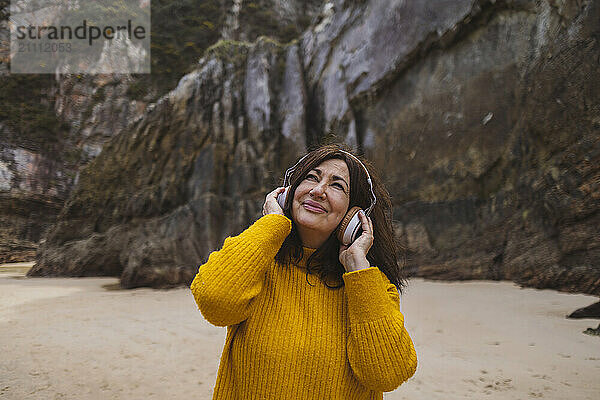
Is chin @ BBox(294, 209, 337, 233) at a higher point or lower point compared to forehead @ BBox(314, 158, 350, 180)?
lower

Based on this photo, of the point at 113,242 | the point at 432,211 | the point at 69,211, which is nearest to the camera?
the point at 432,211

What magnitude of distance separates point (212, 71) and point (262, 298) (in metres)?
10.4

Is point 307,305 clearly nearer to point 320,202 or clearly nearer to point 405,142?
point 320,202

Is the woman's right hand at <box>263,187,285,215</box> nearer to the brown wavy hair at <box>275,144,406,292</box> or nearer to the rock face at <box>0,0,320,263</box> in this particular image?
the brown wavy hair at <box>275,144,406,292</box>

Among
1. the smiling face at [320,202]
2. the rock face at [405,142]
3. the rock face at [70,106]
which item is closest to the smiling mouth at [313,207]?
the smiling face at [320,202]

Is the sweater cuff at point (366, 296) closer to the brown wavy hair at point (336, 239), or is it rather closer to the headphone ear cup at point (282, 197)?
the brown wavy hair at point (336, 239)

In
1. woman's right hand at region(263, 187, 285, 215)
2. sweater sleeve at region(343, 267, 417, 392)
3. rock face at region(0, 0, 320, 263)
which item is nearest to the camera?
sweater sleeve at region(343, 267, 417, 392)

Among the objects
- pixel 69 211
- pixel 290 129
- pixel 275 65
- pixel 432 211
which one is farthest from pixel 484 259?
pixel 69 211

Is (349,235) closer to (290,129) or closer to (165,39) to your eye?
(290,129)

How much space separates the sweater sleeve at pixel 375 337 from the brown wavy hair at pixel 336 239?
0.14 metres

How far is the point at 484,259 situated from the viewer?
6.13 m

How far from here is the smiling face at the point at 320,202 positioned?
114cm

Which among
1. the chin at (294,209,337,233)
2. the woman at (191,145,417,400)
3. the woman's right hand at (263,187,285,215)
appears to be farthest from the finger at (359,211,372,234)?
the woman's right hand at (263,187,285,215)

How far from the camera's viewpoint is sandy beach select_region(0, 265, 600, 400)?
2.58 meters
